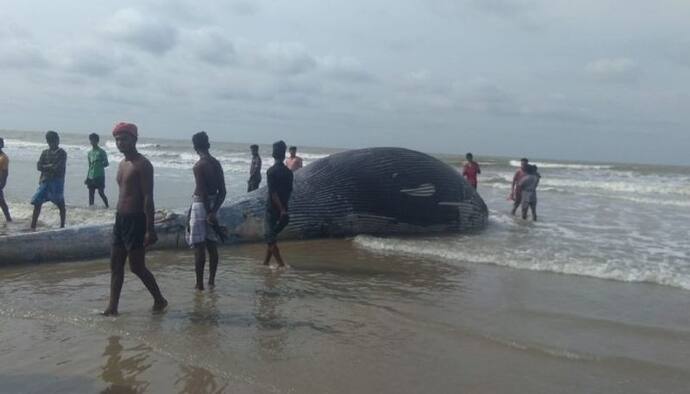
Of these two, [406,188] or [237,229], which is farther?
[406,188]

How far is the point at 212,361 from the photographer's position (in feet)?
13.7

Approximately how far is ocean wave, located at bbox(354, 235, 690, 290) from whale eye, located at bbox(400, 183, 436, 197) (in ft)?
3.27

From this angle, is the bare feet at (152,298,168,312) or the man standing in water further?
the bare feet at (152,298,168,312)

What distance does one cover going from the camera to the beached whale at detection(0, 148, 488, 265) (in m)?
9.30

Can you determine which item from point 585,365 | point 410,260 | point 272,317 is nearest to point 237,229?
point 410,260

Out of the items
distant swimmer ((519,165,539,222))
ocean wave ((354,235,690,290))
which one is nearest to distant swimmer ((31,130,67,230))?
ocean wave ((354,235,690,290))

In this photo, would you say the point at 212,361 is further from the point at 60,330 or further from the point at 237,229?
the point at 237,229

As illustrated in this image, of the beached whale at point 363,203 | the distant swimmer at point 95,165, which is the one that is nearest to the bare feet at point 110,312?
the beached whale at point 363,203

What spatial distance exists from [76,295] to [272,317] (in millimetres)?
2078

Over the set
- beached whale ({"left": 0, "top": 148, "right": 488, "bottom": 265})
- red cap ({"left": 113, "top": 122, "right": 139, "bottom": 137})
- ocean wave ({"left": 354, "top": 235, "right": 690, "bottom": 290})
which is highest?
red cap ({"left": 113, "top": 122, "right": 139, "bottom": 137})

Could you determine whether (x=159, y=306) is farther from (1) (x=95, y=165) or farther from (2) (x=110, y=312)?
(1) (x=95, y=165)

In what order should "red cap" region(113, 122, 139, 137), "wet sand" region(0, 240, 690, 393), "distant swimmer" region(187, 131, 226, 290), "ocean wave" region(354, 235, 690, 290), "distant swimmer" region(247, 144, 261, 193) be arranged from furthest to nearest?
"distant swimmer" region(247, 144, 261, 193)
"ocean wave" region(354, 235, 690, 290)
"distant swimmer" region(187, 131, 226, 290)
"red cap" region(113, 122, 139, 137)
"wet sand" region(0, 240, 690, 393)

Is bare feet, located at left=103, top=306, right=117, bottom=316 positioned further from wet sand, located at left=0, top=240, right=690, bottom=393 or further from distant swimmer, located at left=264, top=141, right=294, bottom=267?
distant swimmer, located at left=264, top=141, right=294, bottom=267

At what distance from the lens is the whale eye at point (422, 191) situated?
34.4 ft
